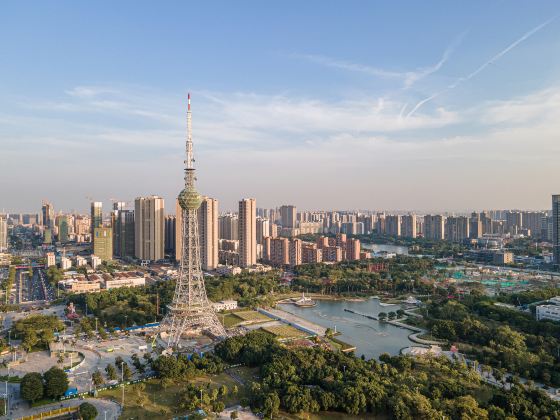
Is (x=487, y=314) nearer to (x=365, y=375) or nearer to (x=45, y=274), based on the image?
(x=365, y=375)

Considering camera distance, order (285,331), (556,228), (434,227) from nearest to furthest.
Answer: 1. (285,331)
2. (556,228)
3. (434,227)

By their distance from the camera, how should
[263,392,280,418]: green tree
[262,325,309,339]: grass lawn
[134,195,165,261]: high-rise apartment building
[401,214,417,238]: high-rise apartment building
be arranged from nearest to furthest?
[263,392,280,418]: green tree → [262,325,309,339]: grass lawn → [134,195,165,261]: high-rise apartment building → [401,214,417,238]: high-rise apartment building

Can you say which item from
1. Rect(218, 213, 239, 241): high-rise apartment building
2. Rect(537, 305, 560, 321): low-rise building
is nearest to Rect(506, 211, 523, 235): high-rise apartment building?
Rect(218, 213, 239, 241): high-rise apartment building

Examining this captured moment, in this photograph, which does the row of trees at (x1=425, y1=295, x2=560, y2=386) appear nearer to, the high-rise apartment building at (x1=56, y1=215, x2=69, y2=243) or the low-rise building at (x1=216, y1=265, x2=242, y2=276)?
the low-rise building at (x1=216, y1=265, x2=242, y2=276)

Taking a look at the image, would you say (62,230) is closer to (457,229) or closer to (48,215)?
(48,215)

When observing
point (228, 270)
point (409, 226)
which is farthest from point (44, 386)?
point (409, 226)

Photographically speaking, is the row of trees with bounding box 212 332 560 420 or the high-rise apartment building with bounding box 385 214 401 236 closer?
the row of trees with bounding box 212 332 560 420

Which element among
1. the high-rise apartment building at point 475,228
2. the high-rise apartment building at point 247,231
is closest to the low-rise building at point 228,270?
the high-rise apartment building at point 247,231
